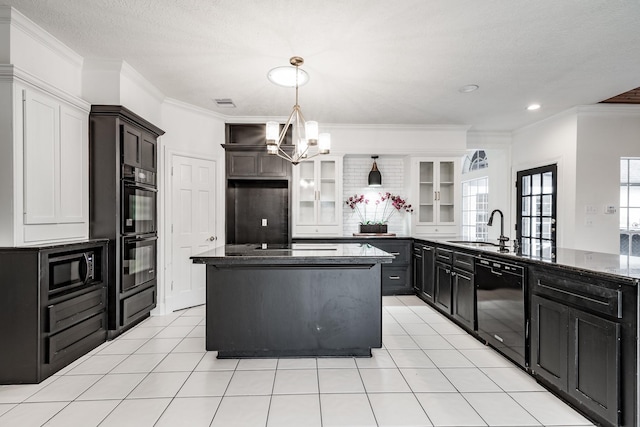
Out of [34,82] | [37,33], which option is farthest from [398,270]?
[37,33]

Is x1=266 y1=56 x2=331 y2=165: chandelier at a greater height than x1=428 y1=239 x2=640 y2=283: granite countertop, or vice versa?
x1=266 y1=56 x2=331 y2=165: chandelier

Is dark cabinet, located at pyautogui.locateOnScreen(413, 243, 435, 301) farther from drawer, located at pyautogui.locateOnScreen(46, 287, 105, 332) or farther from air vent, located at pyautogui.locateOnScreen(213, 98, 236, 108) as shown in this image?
drawer, located at pyautogui.locateOnScreen(46, 287, 105, 332)

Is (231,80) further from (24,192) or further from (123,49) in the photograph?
(24,192)

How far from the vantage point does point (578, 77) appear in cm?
365

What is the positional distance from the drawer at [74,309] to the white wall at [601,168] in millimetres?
5802

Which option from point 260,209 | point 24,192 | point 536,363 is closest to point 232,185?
point 260,209

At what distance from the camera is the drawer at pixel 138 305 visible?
139 inches

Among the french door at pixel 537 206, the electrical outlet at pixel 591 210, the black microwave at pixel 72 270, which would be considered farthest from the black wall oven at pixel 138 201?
the electrical outlet at pixel 591 210

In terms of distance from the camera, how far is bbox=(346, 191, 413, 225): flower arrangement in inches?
227

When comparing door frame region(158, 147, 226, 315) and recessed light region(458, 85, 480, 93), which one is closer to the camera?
recessed light region(458, 85, 480, 93)

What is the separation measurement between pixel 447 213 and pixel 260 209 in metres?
3.10

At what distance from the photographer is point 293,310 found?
298 cm

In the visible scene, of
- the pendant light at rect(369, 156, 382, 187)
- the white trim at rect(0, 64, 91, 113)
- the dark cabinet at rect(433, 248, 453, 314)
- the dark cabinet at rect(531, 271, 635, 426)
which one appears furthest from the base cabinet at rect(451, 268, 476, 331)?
the white trim at rect(0, 64, 91, 113)

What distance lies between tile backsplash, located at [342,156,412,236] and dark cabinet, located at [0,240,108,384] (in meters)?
3.96
